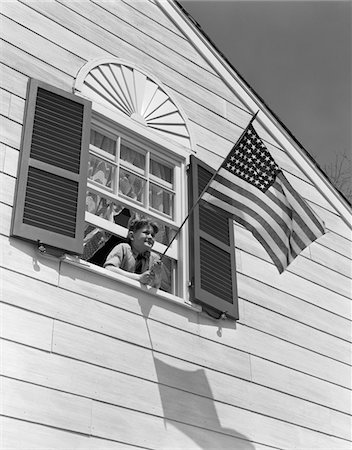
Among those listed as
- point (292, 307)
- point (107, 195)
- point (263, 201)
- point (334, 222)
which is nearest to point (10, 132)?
point (107, 195)

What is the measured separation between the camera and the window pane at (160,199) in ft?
23.8

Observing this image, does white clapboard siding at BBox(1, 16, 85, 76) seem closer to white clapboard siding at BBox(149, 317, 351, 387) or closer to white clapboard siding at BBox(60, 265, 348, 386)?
white clapboard siding at BBox(60, 265, 348, 386)

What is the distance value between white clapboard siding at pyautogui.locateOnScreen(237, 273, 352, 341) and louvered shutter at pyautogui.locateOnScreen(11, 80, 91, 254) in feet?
5.80

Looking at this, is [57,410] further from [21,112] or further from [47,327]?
[21,112]

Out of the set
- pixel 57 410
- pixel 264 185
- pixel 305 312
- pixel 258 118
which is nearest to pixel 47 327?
pixel 57 410

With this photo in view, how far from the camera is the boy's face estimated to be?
661cm

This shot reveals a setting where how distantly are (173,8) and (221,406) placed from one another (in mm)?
4168

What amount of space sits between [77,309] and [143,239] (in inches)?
41.6

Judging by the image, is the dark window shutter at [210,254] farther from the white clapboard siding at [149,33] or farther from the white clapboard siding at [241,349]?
the white clapboard siding at [149,33]

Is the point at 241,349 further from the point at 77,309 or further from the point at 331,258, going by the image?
the point at 331,258

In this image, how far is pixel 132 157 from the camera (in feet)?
23.8

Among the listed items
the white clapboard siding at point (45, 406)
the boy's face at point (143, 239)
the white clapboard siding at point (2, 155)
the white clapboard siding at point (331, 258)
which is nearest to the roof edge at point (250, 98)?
the white clapboard siding at point (331, 258)

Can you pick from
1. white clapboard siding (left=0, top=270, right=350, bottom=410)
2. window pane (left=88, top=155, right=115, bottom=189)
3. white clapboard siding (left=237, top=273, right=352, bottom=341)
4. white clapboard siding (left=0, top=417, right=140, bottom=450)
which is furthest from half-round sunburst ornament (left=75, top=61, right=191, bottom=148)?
white clapboard siding (left=0, top=417, right=140, bottom=450)

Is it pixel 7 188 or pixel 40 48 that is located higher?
pixel 40 48
